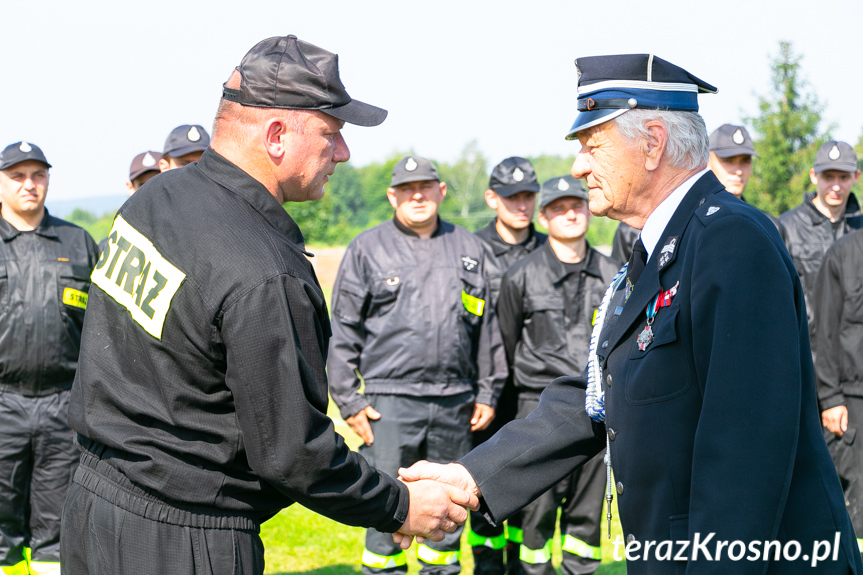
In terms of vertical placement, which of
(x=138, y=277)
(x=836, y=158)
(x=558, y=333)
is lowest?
(x=558, y=333)

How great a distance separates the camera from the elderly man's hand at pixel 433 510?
317cm

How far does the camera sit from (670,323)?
2.34m

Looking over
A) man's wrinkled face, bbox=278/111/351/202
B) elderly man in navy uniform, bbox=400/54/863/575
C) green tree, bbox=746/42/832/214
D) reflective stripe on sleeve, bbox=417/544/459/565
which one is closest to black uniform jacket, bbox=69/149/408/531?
man's wrinkled face, bbox=278/111/351/202

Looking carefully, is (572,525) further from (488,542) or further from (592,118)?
(592,118)

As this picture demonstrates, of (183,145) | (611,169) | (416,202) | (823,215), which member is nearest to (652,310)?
(611,169)

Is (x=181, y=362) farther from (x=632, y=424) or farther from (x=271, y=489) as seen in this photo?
(x=632, y=424)

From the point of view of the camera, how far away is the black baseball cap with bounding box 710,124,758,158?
23.6 feet

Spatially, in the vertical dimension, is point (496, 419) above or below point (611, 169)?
below

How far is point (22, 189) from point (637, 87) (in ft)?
→ 16.6

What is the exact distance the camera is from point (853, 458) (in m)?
6.24

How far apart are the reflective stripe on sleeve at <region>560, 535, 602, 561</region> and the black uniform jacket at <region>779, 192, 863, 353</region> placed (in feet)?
10.0

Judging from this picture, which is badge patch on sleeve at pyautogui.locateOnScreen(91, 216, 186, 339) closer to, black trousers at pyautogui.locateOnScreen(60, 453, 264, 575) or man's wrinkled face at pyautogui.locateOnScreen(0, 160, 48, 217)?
black trousers at pyautogui.locateOnScreen(60, 453, 264, 575)

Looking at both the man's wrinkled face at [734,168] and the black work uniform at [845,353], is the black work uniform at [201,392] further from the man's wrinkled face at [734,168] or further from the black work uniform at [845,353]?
the man's wrinkled face at [734,168]

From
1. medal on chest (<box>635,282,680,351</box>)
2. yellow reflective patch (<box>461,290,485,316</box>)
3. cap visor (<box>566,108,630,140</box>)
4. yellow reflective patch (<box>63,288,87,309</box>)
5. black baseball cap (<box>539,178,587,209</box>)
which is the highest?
cap visor (<box>566,108,630,140</box>)
